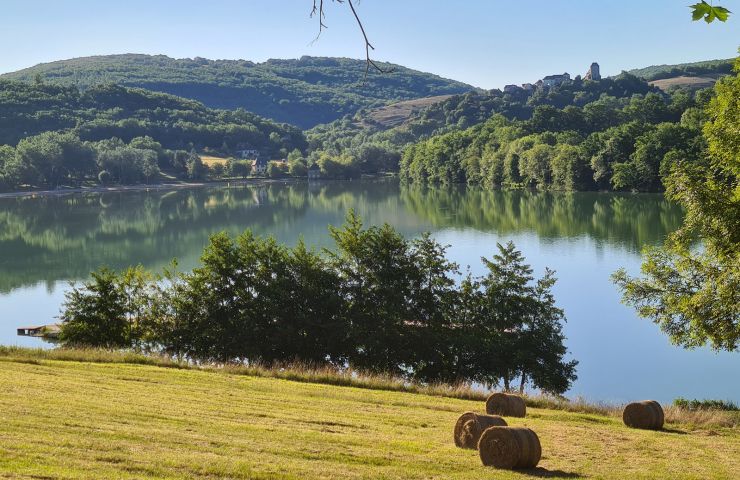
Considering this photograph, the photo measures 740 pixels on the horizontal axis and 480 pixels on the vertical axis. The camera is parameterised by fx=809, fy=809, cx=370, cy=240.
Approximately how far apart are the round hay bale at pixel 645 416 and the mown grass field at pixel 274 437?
285mm

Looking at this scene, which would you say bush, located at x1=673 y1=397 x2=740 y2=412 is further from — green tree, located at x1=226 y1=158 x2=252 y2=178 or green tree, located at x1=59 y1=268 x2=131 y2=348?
green tree, located at x1=226 y1=158 x2=252 y2=178

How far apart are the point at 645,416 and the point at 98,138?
16477 centimetres

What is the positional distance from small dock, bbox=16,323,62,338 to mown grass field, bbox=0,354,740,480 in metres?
16.7

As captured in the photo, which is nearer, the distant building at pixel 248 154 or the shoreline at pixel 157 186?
the shoreline at pixel 157 186

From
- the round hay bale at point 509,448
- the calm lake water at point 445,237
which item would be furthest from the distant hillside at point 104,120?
the round hay bale at point 509,448

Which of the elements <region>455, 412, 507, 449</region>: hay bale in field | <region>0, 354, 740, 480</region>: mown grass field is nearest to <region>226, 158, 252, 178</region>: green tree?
<region>0, 354, 740, 480</region>: mown grass field

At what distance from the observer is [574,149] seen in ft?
353

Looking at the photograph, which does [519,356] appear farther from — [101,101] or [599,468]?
[101,101]

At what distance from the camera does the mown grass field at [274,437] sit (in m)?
10.8

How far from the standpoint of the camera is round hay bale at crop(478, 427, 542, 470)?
12.1 m

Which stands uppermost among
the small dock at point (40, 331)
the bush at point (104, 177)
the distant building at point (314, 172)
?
the distant building at point (314, 172)

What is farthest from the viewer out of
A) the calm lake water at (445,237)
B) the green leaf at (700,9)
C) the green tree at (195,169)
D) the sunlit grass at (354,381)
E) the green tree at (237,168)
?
the green tree at (237,168)

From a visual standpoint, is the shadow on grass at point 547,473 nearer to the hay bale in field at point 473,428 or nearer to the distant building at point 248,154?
the hay bale in field at point 473,428

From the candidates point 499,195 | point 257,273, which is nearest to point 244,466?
point 257,273
